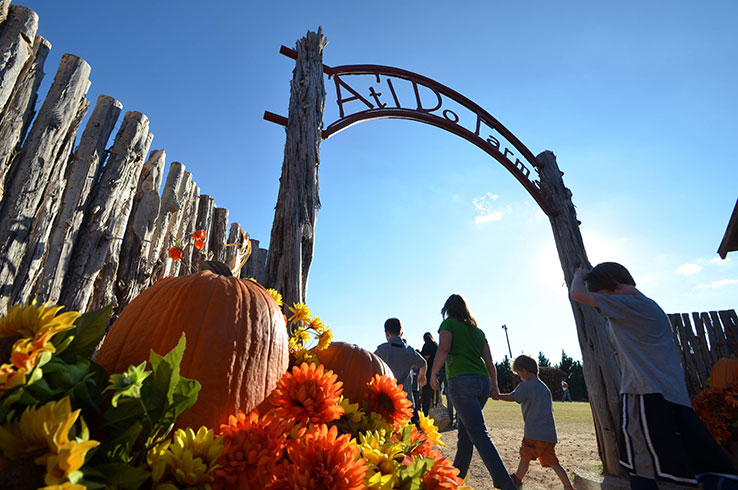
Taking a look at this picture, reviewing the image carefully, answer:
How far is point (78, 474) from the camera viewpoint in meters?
0.45

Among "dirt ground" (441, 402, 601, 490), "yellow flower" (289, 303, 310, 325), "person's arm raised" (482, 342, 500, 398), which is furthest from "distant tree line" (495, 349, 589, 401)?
"yellow flower" (289, 303, 310, 325)

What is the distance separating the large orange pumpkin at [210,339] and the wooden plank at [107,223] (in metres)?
1.65

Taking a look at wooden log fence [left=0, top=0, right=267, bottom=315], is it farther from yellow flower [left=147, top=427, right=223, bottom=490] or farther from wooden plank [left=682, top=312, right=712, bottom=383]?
wooden plank [left=682, top=312, right=712, bottom=383]

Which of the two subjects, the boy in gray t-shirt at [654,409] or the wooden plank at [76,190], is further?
the wooden plank at [76,190]

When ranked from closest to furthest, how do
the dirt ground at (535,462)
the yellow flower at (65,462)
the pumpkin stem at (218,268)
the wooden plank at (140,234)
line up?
the yellow flower at (65,462)
the pumpkin stem at (218,268)
the wooden plank at (140,234)
the dirt ground at (535,462)

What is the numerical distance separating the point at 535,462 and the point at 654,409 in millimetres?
3182

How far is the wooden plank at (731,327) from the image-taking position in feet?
16.5

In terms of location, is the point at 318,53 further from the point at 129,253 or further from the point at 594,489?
the point at 594,489

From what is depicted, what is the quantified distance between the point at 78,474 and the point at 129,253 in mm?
2703

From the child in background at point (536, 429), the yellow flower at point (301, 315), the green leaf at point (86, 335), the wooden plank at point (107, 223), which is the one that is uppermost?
the wooden plank at point (107, 223)

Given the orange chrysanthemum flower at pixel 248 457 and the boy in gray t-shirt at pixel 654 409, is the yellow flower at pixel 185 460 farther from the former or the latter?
the boy in gray t-shirt at pixel 654 409

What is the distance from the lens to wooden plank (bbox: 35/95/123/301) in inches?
87.3

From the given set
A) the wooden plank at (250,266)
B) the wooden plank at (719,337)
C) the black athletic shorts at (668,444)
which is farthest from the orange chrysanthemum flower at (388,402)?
the wooden plank at (719,337)

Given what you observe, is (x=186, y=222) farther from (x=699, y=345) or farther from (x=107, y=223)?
(x=699, y=345)
